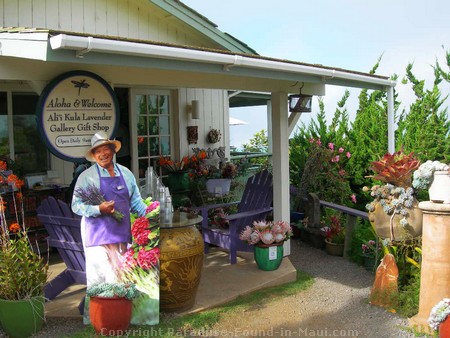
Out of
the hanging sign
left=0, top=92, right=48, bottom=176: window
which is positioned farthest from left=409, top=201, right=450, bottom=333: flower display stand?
left=0, top=92, right=48, bottom=176: window

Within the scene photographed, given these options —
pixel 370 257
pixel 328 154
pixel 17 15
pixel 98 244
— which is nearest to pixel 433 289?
pixel 370 257

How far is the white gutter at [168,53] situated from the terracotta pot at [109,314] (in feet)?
5.85

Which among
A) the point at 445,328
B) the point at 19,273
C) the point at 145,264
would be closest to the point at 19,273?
the point at 19,273

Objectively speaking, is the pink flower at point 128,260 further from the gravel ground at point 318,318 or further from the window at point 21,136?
the window at point 21,136

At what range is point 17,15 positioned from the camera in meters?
5.54

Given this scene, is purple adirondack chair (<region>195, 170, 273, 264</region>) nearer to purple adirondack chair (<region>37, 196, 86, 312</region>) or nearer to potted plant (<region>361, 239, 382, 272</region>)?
potted plant (<region>361, 239, 382, 272</region>)

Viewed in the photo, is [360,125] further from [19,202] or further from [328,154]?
[19,202]

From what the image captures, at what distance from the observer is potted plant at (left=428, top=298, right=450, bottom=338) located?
362 centimetres

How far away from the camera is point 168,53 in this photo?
3670 mm

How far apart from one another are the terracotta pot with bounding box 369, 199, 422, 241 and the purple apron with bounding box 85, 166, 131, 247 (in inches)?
88.7

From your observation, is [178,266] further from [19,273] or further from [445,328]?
[445,328]

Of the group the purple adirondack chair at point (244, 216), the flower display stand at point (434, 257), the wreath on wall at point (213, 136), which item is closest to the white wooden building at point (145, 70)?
the wreath on wall at point (213, 136)

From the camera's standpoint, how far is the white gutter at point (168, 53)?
3.19m

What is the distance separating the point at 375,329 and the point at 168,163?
432cm
